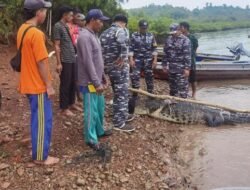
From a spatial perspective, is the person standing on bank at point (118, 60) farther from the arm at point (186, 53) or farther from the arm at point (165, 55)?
the arm at point (165, 55)

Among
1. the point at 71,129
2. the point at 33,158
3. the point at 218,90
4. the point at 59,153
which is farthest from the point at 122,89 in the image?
the point at 218,90

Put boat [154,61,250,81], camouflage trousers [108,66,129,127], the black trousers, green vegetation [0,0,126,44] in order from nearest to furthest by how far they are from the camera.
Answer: camouflage trousers [108,66,129,127], the black trousers, green vegetation [0,0,126,44], boat [154,61,250,81]

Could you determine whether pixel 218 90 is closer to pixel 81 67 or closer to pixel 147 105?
pixel 147 105

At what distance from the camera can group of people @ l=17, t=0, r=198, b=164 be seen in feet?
13.2

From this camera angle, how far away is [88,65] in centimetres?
461

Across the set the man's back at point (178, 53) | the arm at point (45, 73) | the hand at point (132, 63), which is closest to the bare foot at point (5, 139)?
the arm at point (45, 73)

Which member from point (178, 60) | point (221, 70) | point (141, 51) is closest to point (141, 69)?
point (141, 51)

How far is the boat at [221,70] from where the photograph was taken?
12297 mm

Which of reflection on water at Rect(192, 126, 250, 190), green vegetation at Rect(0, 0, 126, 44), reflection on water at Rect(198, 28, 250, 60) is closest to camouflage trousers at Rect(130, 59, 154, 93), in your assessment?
reflection on water at Rect(192, 126, 250, 190)

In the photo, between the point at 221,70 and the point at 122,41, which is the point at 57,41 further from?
the point at 221,70

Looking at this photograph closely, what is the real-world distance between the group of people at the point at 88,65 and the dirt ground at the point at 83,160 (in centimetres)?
20

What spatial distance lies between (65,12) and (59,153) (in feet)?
7.17

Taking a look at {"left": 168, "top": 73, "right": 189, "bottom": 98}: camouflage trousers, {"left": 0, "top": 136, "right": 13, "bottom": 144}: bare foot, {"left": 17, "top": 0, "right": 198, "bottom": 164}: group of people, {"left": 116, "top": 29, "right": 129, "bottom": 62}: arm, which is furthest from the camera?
{"left": 168, "top": 73, "right": 189, "bottom": 98}: camouflage trousers

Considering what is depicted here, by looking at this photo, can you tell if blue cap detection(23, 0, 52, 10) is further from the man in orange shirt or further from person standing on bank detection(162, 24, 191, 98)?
person standing on bank detection(162, 24, 191, 98)
